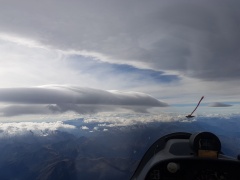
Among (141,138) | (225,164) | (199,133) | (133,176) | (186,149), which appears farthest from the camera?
Answer: (141,138)

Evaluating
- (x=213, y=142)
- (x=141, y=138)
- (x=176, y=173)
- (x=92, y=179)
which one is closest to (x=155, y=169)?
(x=176, y=173)

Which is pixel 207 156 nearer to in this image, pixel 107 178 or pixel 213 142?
pixel 213 142

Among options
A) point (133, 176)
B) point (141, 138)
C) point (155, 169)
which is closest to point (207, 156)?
point (155, 169)

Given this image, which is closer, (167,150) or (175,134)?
(167,150)

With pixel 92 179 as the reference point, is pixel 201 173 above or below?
above

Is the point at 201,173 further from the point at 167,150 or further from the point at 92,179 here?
the point at 92,179

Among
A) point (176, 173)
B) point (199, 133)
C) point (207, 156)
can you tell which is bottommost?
point (176, 173)

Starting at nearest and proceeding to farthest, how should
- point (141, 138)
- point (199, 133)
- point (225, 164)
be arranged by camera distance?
point (225, 164), point (199, 133), point (141, 138)

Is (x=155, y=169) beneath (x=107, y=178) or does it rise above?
above

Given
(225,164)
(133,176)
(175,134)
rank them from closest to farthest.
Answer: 1. (225,164)
2. (133,176)
3. (175,134)
